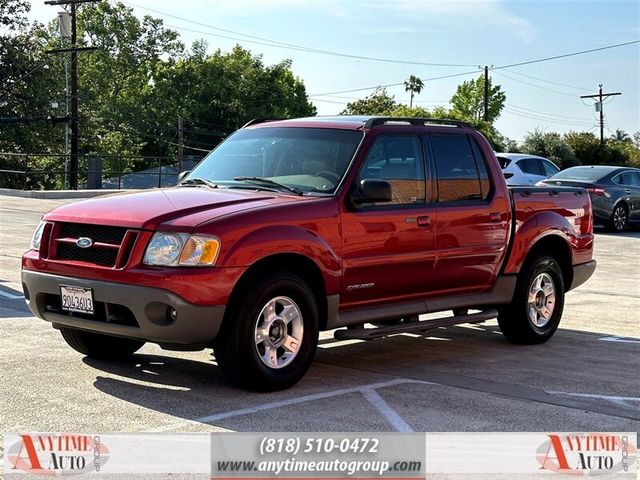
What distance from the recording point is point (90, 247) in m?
7.01

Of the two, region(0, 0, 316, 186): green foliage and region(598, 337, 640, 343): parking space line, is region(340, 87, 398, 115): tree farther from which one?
region(598, 337, 640, 343): parking space line

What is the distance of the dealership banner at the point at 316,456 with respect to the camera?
5.19m

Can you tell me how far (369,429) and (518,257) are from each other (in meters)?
3.52

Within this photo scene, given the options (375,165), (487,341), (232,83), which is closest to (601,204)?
(487,341)

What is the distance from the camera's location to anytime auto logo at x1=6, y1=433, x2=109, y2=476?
16.9 feet

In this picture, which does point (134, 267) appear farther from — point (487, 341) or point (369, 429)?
point (487, 341)

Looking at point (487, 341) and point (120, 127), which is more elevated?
point (120, 127)

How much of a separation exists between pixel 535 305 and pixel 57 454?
207 inches

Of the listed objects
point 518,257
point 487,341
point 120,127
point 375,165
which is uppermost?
point 120,127

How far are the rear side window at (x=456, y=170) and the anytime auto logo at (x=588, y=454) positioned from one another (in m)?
2.81

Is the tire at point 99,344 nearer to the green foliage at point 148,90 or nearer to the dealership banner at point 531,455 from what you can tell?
the dealership banner at point 531,455

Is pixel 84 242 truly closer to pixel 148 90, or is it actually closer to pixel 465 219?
pixel 465 219

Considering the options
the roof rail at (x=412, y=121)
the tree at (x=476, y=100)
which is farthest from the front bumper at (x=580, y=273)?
the tree at (x=476, y=100)

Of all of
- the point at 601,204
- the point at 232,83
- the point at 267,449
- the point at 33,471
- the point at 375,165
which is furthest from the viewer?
the point at 232,83
